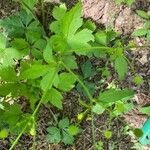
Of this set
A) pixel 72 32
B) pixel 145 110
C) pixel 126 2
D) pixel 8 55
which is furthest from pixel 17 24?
pixel 145 110

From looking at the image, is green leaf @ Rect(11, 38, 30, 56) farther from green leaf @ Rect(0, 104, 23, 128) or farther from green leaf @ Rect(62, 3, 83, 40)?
green leaf @ Rect(62, 3, 83, 40)

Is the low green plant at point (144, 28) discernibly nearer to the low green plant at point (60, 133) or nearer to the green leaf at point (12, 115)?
the low green plant at point (60, 133)

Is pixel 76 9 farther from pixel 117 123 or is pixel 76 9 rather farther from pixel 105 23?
pixel 117 123

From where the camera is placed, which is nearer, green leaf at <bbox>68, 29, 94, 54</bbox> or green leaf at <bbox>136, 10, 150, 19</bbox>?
green leaf at <bbox>68, 29, 94, 54</bbox>

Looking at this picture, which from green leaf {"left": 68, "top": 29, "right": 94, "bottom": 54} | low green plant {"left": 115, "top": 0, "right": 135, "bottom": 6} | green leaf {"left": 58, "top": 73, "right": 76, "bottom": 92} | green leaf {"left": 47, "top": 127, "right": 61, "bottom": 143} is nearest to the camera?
green leaf {"left": 68, "top": 29, "right": 94, "bottom": 54}

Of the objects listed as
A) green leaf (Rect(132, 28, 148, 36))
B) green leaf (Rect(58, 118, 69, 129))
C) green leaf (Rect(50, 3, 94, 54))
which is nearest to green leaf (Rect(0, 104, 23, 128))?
green leaf (Rect(58, 118, 69, 129))

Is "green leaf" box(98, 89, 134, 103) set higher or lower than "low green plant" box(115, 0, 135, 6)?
lower

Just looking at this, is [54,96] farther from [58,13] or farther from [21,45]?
[58,13]

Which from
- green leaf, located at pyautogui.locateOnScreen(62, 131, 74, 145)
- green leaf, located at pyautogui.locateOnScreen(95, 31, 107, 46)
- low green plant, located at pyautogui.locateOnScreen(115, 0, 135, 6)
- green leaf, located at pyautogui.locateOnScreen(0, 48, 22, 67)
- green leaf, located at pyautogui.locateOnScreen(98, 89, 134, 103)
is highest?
green leaf, located at pyautogui.locateOnScreen(0, 48, 22, 67)
